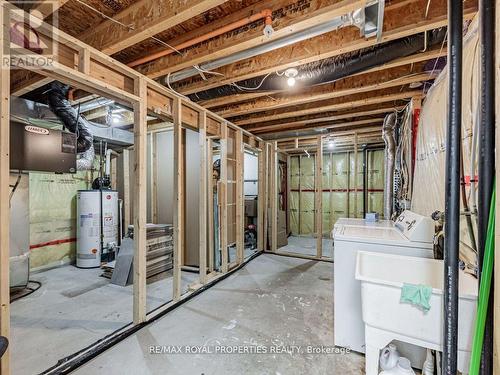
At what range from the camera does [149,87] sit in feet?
8.11

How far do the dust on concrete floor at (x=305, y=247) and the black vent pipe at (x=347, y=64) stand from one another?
3.46m

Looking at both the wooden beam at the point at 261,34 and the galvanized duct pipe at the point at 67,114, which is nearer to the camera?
the wooden beam at the point at 261,34

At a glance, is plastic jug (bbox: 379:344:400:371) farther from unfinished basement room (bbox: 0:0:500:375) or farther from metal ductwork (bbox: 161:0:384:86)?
metal ductwork (bbox: 161:0:384:86)

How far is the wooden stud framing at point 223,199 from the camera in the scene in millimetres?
3637

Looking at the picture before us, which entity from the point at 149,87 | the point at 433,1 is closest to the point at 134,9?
the point at 149,87

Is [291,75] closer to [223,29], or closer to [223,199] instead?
[223,29]

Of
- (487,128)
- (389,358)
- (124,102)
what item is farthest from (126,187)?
(487,128)

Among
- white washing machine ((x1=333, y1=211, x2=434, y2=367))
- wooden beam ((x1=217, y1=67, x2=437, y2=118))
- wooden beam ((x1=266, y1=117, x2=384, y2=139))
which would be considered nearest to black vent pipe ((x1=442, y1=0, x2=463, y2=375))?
white washing machine ((x1=333, y1=211, x2=434, y2=367))

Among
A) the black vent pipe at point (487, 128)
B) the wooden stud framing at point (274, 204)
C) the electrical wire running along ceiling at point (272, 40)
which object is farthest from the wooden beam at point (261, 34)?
the wooden stud framing at point (274, 204)

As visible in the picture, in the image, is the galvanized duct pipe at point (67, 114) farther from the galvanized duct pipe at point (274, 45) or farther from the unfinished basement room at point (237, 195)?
the galvanized duct pipe at point (274, 45)

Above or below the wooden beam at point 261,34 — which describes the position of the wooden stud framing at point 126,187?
below

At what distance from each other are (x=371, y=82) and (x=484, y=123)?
189cm

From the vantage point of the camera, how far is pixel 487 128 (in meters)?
1.10

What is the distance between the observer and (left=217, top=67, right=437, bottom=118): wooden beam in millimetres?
2574
